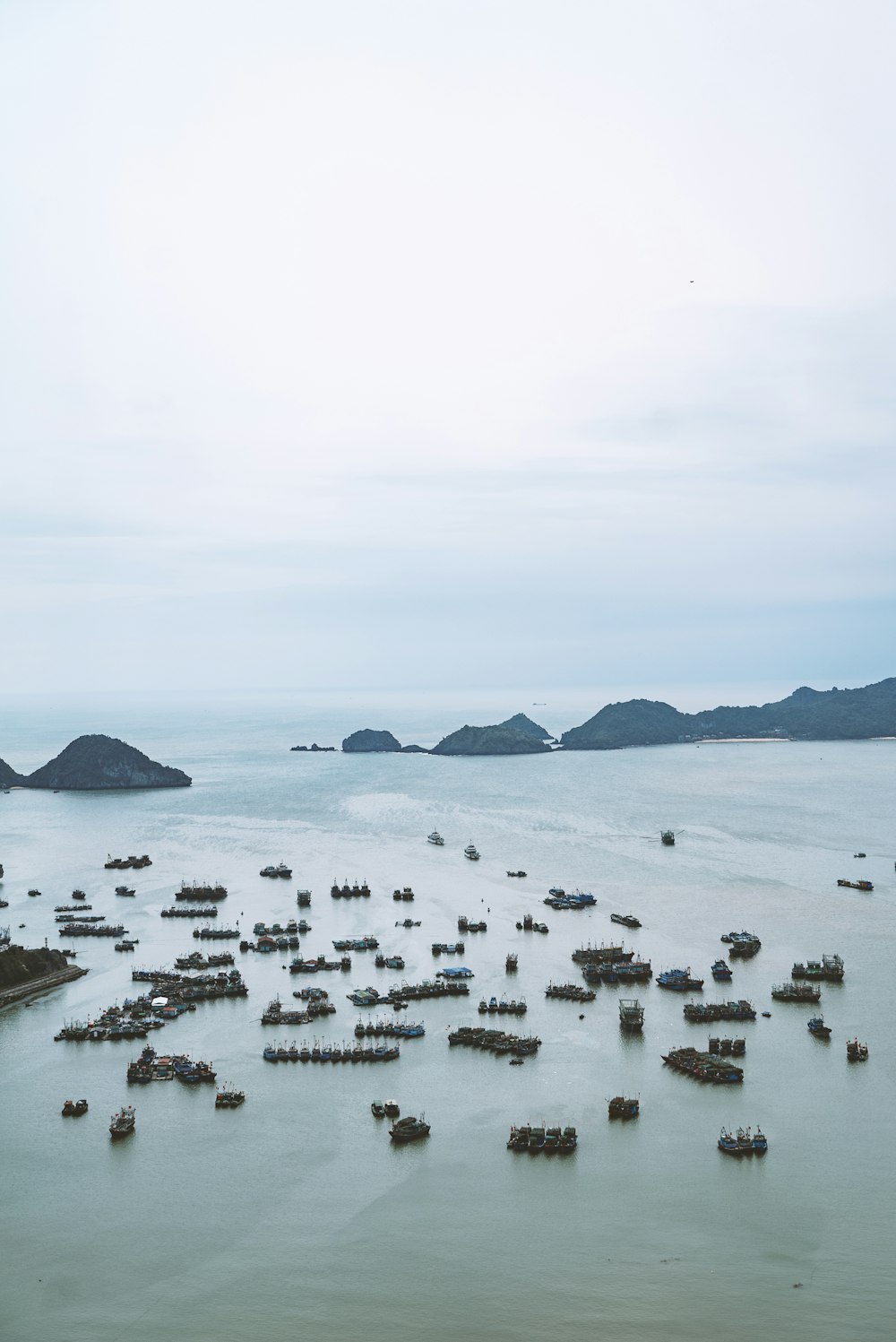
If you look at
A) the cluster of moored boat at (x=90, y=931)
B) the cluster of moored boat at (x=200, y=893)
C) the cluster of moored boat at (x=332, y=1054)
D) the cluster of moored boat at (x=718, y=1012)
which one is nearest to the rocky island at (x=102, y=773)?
the cluster of moored boat at (x=200, y=893)

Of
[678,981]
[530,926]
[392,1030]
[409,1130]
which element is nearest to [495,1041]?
[392,1030]

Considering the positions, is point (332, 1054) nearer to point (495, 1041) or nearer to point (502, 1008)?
point (495, 1041)

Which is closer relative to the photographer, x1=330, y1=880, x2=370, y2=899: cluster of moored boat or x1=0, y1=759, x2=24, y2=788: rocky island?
x1=330, y1=880, x2=370, y2=899: cluster of moored boat

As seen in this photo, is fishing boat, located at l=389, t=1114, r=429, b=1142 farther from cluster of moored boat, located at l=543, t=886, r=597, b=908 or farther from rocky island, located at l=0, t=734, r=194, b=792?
rocky island, located at l=0, t=734, r=194, b=792

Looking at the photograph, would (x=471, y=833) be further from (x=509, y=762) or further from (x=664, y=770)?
(x=509, y=762)

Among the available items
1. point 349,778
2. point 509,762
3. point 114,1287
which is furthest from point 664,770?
point 114,1287

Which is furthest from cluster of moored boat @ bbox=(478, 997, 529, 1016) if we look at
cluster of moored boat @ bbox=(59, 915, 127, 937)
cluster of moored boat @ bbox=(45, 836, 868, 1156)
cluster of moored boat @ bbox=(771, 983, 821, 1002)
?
cluster of moored boat @ bbox=(59, 915, 127, 937)

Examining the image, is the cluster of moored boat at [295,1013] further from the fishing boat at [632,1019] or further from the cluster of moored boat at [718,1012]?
the cluster of moored boat at [718,1012]
